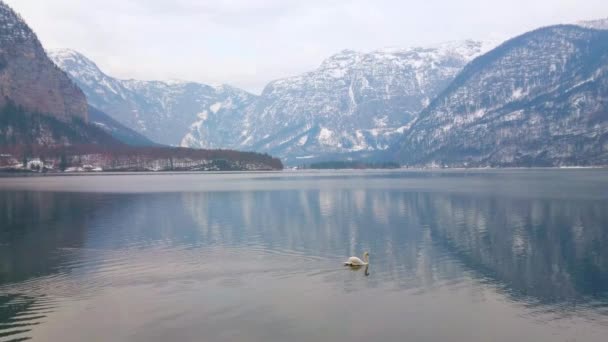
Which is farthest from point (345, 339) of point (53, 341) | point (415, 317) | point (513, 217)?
point (513, 217)

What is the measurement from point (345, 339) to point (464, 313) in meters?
10.5

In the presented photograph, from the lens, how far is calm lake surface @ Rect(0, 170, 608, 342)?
35375 mm

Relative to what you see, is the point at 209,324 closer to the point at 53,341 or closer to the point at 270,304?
the point at 270,304

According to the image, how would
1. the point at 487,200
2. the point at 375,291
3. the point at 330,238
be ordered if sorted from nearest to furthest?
1. the point at 375,291
2. the point at 330,238
3. the point at 487,200

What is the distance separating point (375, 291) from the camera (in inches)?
1763

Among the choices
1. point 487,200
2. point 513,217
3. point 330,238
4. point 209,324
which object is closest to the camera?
point 209,324

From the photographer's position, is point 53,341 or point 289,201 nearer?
point 53,341

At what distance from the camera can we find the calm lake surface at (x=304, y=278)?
3538 centimetres

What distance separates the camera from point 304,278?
1945 inches

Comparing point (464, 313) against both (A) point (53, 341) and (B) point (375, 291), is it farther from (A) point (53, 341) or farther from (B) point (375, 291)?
(A) point (53, 341)

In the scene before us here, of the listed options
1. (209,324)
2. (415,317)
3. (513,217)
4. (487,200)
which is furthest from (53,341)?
(487,200)

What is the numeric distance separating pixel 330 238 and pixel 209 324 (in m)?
38.2

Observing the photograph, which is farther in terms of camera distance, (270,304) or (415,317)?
(270,304)

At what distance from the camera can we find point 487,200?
4938 inches
